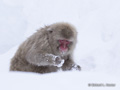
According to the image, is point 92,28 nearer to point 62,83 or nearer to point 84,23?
point 84,23

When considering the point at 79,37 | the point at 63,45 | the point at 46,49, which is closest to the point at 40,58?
the point at 46,49

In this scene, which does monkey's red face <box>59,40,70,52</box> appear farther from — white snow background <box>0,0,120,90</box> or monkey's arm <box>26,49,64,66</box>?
white snow background <box>0,0,120,90</box>

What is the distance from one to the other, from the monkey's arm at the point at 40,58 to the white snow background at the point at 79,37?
583 mm

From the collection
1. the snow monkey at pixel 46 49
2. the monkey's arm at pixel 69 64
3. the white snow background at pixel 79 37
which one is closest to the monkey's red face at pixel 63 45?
the snow monkey at pixel 46 49

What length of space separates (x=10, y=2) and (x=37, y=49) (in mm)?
6665

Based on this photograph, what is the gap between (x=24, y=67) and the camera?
4.39 m

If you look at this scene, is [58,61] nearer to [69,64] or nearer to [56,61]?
[56,61]

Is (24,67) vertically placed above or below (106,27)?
below

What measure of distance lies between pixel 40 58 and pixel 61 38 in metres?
0.42

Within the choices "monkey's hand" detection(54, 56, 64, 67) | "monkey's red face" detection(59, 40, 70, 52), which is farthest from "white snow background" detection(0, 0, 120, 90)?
"monkey's red face" detection(59, 40, 70, 52)

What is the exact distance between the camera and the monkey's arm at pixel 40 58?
4164 millimetres

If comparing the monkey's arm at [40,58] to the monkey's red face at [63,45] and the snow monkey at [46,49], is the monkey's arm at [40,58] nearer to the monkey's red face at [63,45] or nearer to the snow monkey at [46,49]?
the snow monkey at [46,49]

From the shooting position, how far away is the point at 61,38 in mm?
4328

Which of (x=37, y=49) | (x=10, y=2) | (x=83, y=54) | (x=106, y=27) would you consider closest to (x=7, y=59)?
(x=83, y=54)
